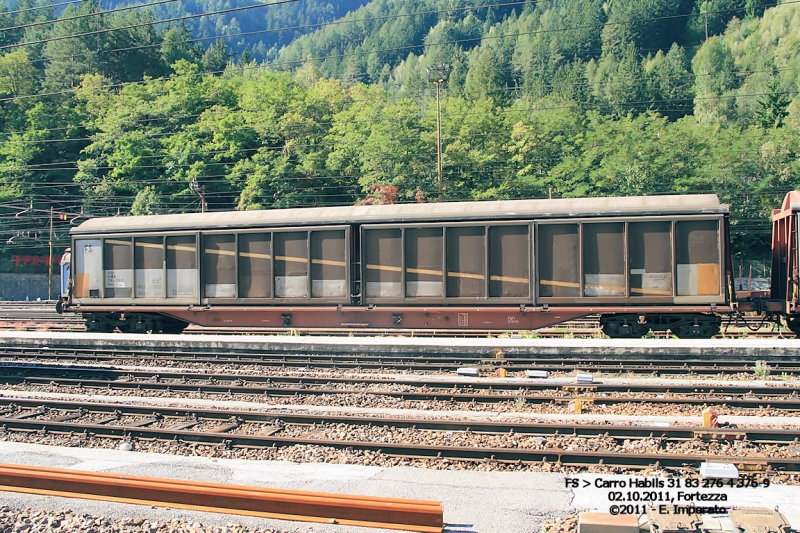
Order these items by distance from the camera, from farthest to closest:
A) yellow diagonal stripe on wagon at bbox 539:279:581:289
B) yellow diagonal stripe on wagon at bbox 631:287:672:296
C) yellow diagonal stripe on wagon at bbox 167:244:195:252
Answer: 1. yellow diagonal stripe on wagon at bbox 167:244:195:252
2. yellow diagonal stripe on wagon at bbox 539:279:581:289
3. yellow diagonal stripe on wagon at bbox 631:287:672:296

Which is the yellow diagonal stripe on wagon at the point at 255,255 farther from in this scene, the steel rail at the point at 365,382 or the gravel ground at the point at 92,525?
the gravel ground at the point at 92,525

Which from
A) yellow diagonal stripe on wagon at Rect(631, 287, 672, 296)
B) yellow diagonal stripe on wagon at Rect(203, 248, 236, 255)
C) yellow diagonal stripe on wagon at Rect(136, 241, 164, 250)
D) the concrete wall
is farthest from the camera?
the concrete wall

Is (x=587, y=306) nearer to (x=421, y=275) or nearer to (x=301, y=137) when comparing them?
(x=421, y=275)

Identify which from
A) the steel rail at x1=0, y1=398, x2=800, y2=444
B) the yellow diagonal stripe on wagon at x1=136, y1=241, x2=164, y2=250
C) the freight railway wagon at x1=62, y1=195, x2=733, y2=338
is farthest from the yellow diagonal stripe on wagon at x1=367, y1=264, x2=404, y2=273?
the steel rail at x1=0, y1=398, x2=800, y2=444

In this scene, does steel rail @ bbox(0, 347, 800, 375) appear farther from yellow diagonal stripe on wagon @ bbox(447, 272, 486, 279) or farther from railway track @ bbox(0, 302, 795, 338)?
railway track @ bbox(0, 302, 795, 338)

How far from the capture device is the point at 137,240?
1914cm

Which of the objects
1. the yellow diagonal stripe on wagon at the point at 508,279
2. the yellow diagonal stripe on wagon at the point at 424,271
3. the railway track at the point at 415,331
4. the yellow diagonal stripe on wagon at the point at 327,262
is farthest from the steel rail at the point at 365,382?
the railway track at the point at 415,331

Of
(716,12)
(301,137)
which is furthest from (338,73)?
(301,137)

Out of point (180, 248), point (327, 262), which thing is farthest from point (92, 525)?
point (180, 248)

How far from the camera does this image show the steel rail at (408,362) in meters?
13.9

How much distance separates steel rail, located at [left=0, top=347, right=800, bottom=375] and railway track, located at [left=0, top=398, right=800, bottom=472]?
4.72 metres

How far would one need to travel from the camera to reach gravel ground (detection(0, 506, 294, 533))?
6102 mm

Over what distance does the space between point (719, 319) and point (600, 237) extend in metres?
3.45

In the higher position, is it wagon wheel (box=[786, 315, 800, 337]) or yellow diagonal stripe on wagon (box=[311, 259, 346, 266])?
yellow diagonal stripe on wagon (box=[311, 259, 346, 266])
